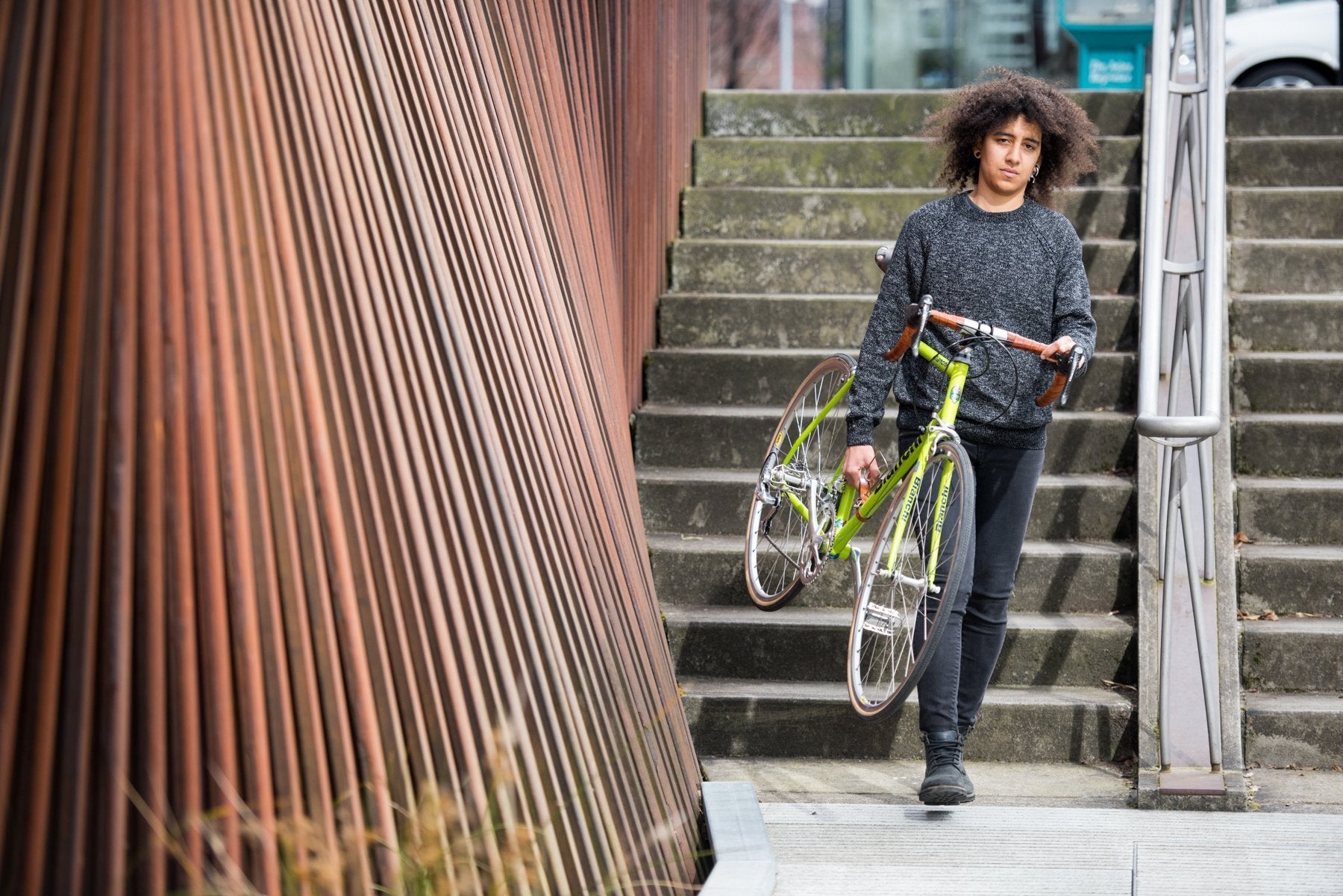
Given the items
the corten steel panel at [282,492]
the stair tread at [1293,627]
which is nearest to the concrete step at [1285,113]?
the stair tread at [1293,627]

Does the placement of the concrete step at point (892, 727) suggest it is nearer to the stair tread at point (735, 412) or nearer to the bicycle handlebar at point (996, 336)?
the bicycle handlebar at point (996, 336)

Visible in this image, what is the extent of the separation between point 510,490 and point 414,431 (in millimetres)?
312

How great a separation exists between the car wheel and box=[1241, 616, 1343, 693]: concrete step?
769 centimetres

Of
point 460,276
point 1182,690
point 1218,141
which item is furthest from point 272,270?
point 1218,141

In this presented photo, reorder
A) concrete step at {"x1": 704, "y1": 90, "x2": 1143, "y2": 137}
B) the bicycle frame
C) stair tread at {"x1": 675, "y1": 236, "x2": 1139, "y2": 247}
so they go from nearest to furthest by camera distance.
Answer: the bicycle frame → stair tread at {"x1": 675, "y1": 236, "x2": 1139, "y2": 247} → concrete step at {"x1": 704, "y1": 90, "x2": 1143, "y2": 137}

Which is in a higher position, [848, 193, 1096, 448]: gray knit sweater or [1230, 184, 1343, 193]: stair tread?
[1230, 184, 1343, 193]: stair tread

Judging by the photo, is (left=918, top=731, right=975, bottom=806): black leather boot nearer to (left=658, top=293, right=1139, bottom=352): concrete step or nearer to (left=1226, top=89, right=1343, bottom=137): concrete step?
(left=658, top=293, right=1139, bottom=352): concrete step

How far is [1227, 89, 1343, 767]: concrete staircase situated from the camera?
436 cm

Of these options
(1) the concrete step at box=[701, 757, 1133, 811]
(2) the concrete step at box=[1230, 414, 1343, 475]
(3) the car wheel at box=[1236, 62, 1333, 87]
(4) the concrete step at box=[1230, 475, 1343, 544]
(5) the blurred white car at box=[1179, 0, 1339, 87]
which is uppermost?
(5) the blurred white car at box=[1179, 0, 1339, 87]

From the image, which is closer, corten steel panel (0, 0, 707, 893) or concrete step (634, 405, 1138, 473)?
corten steel panel (0, 0, 707, 893)

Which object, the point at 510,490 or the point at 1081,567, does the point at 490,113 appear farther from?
the point at 1081,567

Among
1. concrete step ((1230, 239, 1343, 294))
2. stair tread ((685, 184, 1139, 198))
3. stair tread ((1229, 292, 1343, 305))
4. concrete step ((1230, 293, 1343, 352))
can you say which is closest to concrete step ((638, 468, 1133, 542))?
concrete step ((1230, 293, 1343, 352))

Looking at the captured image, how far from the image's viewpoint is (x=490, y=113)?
3164mm

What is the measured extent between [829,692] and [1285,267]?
2854mm
